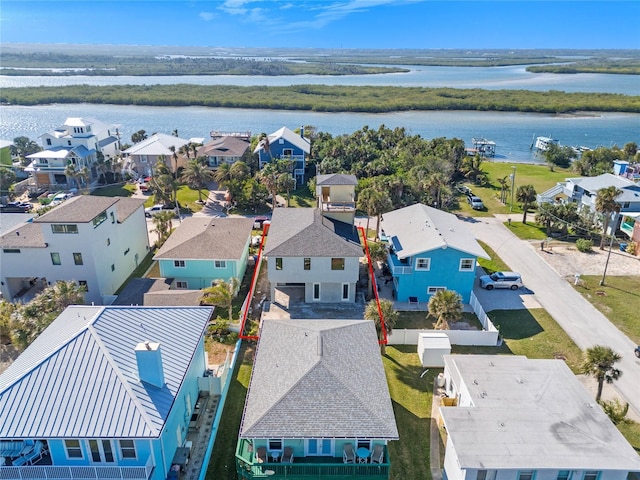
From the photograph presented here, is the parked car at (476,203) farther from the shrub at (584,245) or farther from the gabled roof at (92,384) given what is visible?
the gabled roof at (92,384)

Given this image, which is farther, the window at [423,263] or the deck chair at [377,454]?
the window at [423,263]

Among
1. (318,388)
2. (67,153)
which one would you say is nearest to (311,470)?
(318,388)

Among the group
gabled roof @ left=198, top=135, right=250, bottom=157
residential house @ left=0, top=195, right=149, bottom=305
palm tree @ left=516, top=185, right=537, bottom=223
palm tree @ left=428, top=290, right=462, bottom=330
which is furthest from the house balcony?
gabled roof @ left=198, top=135, right=250, bottom=157

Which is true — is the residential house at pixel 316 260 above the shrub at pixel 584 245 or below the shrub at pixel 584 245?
above

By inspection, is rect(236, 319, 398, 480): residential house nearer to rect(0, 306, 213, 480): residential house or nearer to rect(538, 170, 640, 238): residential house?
rect(0, 306, 213, 480): residential house

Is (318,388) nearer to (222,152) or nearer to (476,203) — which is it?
(476,203)

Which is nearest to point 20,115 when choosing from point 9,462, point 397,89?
point 397,89

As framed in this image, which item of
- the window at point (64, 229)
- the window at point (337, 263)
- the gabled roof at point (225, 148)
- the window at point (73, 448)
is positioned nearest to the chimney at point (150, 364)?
the window at point (73, 448)
